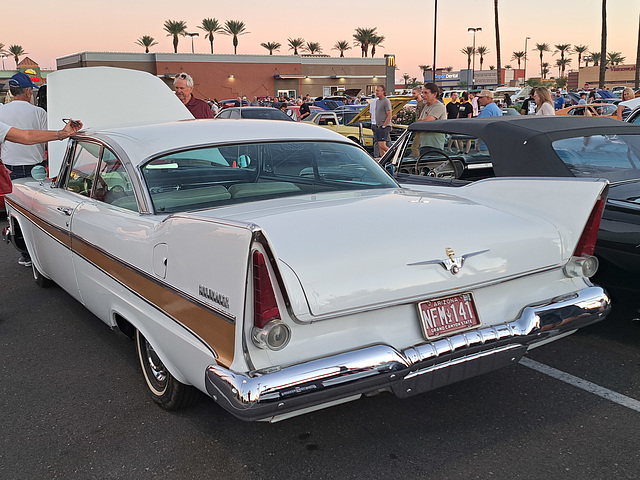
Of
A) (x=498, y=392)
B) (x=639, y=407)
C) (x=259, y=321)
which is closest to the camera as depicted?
(x=259, y=321)

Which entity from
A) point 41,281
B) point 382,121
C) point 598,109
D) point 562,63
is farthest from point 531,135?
point 562,63

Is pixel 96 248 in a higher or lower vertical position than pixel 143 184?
lower

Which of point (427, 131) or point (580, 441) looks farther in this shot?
point (427, 131)

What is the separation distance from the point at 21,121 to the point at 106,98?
118 centimetres

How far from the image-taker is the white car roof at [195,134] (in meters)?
3.66

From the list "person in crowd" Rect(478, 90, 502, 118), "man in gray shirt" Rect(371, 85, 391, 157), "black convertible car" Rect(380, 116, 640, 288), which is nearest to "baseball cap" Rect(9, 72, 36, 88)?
"black convertible car" Rect(380, 116, 640, 288)

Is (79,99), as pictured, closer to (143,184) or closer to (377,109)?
(143,184)

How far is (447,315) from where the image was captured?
271cm

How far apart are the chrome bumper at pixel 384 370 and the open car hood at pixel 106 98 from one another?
4286 millimetres

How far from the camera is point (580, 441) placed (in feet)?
9.68

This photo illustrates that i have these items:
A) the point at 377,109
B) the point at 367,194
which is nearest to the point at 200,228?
the point at 367,194

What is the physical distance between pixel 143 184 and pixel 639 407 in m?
2.93

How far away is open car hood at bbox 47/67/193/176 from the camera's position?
241 inches

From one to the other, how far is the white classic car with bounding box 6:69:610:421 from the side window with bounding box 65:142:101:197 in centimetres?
6
